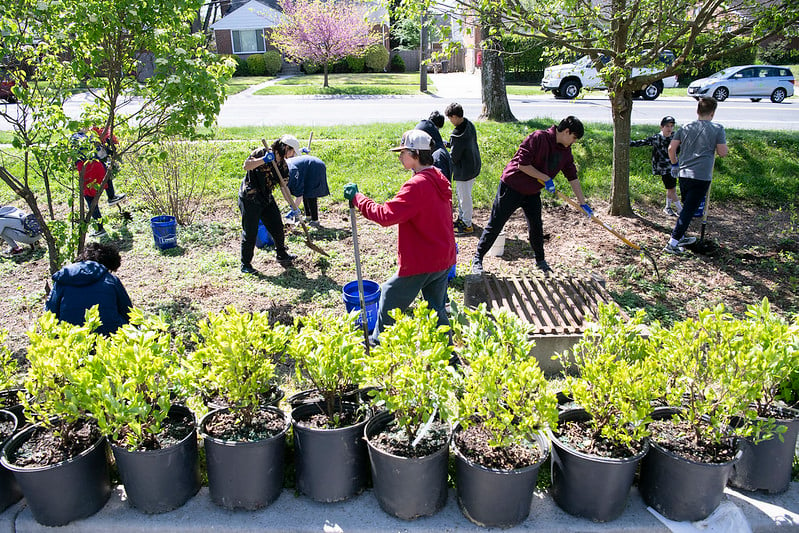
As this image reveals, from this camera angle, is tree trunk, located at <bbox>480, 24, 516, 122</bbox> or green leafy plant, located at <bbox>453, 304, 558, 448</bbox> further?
tree trunk, located at <bbox>480, 24, 516, 122</bbox>

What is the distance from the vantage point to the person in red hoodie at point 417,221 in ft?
12.4

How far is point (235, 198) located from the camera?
8766mm

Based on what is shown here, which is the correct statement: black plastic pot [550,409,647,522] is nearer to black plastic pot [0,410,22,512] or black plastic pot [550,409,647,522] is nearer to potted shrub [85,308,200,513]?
potted shrub [85,308,200,513]

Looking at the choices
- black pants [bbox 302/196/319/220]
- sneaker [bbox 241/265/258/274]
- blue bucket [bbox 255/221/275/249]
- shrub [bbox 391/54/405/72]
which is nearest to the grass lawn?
shrub [bbox 391/54/405/72]

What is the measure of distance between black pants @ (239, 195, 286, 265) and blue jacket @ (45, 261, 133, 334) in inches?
84.6

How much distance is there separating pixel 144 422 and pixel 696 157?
6.18m

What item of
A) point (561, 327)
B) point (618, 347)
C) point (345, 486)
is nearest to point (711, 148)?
point (561, 327)

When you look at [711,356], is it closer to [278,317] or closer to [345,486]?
[345,486]

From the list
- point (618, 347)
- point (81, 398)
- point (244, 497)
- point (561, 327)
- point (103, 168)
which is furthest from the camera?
point (103, 168)

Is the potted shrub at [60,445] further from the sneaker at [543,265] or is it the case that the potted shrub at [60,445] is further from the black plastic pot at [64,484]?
the sneaker at [543,265]

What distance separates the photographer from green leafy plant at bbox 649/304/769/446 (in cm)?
273

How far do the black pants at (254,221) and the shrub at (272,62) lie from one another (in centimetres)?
2954

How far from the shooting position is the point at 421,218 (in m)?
3.87

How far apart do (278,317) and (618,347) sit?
3147 mm
